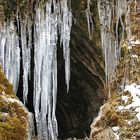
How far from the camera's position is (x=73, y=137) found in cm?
1366

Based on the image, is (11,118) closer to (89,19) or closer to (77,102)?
(89,19)

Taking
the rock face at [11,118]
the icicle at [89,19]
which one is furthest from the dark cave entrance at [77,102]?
the rock face at [11,118]

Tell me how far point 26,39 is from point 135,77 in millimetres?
3240

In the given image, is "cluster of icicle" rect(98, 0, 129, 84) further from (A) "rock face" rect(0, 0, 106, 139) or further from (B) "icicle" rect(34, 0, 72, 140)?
(B) "icicle" rect(34, 0, 72, 140)

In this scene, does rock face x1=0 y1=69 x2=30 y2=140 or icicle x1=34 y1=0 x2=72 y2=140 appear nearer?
rock face x1=0 y1=69 x2=30 y2=140

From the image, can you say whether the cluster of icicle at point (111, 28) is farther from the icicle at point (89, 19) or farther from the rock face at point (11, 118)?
the rock face at point (11, 118)

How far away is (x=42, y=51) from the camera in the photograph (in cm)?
1021

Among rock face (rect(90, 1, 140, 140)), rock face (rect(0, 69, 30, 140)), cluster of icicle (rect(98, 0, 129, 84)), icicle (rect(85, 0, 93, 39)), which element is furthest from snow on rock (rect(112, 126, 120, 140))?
icicle (rect(85, 0, 93, 39))

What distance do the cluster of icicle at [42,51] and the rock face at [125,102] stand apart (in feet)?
5.57

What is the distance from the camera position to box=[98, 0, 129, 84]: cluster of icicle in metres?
10.0

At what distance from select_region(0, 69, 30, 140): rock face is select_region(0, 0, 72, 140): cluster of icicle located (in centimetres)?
239

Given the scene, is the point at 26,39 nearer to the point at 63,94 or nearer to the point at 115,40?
the point at 115,40

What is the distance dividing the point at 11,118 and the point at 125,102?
214 centimetres

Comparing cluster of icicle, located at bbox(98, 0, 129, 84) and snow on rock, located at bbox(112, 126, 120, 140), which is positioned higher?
cluster of icicle, located at bbox(98, 0, 129, 84)
